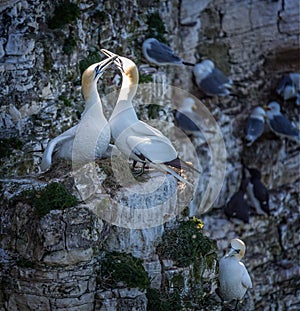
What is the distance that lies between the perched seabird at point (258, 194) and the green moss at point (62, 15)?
5242 millimetres

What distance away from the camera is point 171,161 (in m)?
10.5

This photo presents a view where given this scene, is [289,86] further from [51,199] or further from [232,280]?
[51,199]

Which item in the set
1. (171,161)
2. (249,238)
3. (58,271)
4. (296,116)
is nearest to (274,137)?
(296,116)

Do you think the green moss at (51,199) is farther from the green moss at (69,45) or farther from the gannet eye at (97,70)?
the green moss at (69,45)

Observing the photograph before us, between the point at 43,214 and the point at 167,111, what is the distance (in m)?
6.26

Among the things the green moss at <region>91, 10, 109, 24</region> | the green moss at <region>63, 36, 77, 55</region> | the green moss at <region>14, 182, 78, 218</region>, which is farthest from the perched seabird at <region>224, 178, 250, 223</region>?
the green moss at <region>14, 182, 78, 218</region>

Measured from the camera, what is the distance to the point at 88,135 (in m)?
10.3

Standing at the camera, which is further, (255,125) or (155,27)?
(255,125)

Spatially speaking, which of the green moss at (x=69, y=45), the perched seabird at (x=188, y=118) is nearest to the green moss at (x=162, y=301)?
the green moss at (x=69, y=45)

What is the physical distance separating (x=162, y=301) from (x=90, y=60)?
459 centimetres

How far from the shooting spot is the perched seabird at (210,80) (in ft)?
54.6

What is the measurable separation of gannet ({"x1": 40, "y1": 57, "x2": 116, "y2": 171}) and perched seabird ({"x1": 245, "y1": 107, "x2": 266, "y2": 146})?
6938 mm

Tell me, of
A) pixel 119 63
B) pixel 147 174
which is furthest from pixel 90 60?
pixel 147 174

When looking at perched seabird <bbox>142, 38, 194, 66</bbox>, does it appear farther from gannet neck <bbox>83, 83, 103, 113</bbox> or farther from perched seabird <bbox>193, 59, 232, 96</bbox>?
gannet neck <bbox>83, 83, 103, 113</bbox>
